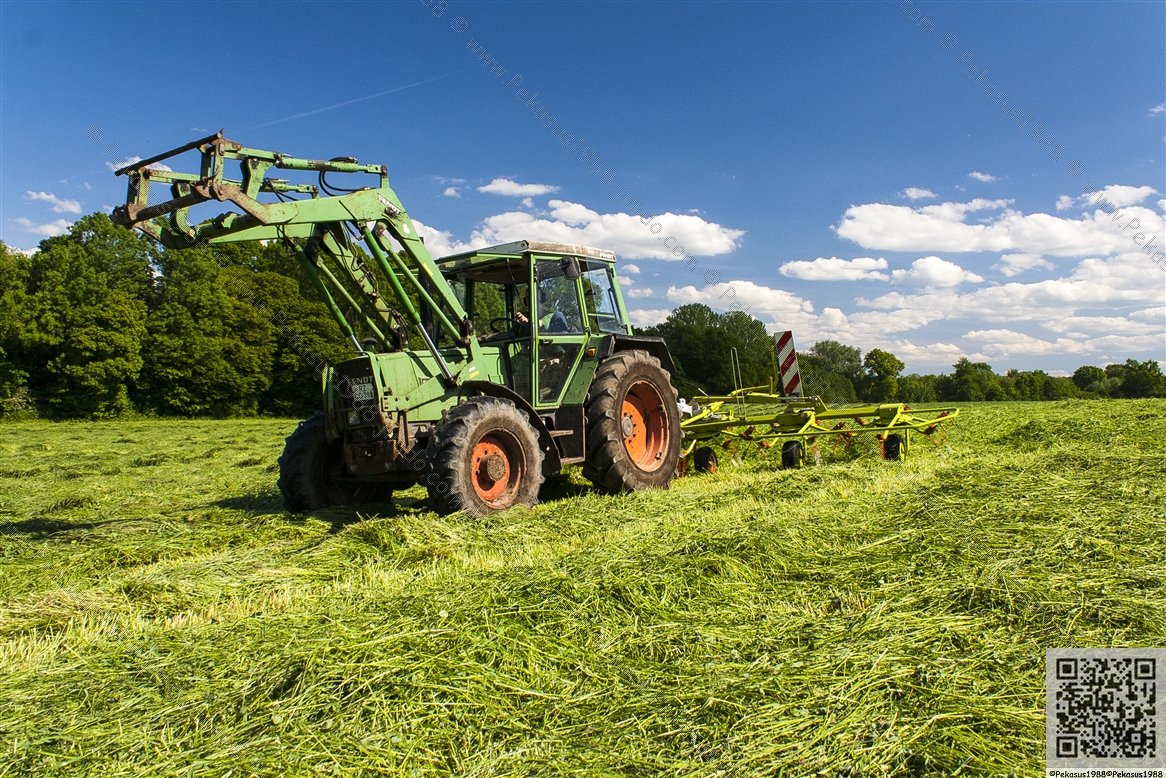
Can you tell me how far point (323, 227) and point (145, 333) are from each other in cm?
3573

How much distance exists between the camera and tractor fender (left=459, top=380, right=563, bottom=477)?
714cm

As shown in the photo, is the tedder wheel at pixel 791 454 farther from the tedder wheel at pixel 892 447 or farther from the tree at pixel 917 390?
the tree at pixel 917 390

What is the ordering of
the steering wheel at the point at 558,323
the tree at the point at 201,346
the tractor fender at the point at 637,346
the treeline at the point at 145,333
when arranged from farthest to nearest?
the tree at the point at 201,346 → the treeline at the point at 145,333 → the tractor fender at the point at 637,346 → the steering wheel at the point at 558,323

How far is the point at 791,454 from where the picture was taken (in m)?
9.94

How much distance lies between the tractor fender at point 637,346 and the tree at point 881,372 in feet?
73.1

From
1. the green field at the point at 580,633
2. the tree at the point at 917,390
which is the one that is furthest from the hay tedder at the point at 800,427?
the tree at the point at 917,390

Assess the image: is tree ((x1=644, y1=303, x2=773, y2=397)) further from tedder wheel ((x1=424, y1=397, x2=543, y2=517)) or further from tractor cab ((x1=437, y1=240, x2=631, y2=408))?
tedder wheel ((x1=424, y1=397, x2=543, y2=517))

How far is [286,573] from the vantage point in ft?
15.8

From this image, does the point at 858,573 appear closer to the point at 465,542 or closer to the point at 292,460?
the point at 465,542

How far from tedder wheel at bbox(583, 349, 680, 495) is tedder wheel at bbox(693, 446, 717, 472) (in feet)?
5.07

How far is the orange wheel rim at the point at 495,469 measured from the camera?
21.8 ft

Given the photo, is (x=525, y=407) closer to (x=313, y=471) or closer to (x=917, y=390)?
(x=313, y=471)

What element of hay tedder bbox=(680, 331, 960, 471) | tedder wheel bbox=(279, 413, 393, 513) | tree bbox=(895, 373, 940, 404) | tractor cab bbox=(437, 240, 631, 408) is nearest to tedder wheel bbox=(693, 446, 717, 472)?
hay tedder bbox=(680, 331, 960, 471)

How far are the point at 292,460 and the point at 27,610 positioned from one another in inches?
122
